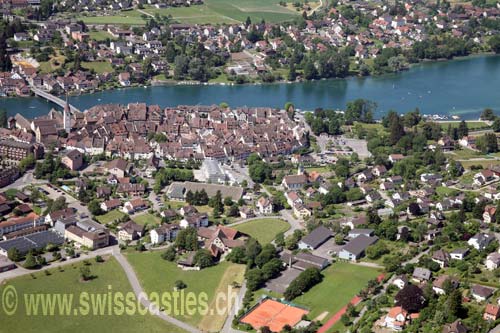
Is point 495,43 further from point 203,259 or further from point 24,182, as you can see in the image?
point 203,259

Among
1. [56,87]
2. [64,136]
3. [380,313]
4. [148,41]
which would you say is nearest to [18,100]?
[56,87]

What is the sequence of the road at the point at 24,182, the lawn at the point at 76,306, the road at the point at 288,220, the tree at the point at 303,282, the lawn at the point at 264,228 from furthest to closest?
the road at the point at 24,182 → the road at the point at 288,220 → the lawn at the point at 264,228 → the tree at the point at 303,282 → the lawn at the point at 76,306

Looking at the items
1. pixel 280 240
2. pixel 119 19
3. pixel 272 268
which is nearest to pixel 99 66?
pixel 119 19

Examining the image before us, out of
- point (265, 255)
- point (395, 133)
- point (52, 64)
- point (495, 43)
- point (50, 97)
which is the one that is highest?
point (495, 43)

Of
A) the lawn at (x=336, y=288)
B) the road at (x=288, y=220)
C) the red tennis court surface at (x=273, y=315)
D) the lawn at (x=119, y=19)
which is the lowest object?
the road at (x=288, y=220)

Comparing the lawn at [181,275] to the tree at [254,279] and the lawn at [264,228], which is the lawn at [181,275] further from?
the lawn at [264,228]

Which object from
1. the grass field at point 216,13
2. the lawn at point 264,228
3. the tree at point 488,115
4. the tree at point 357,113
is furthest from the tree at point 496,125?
the grass field at point 216,13
